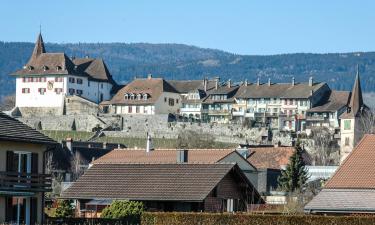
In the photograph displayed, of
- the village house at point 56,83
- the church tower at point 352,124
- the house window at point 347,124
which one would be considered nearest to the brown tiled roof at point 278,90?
the village house at point 56,83

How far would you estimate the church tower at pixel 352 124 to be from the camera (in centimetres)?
14612

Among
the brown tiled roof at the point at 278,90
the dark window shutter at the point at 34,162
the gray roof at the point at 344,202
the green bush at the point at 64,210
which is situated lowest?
the green bush at the point at 64,210

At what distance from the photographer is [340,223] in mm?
43094

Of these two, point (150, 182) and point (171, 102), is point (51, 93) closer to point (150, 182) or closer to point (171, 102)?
point (171, 102)

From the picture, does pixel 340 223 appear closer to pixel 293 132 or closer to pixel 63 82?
pixel 293 132

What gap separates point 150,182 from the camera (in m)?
54.7

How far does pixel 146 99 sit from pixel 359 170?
121 meters

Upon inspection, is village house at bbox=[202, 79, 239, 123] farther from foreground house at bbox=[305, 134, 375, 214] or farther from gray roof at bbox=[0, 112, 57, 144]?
gray roof at bbox=[0, 112, 57, 144]

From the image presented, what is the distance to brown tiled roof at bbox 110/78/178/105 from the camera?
566 ft

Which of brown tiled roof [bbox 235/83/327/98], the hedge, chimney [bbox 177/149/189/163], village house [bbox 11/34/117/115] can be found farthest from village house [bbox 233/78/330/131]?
the hedge

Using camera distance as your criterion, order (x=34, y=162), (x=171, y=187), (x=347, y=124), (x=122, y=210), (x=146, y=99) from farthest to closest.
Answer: (x=146, y=99) < (x=347, y=124) < (x=171, y=187) < (x=122, y=210) < (x=34, y=162)

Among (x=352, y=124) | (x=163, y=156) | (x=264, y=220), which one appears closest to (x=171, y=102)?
(x=352, y=124)

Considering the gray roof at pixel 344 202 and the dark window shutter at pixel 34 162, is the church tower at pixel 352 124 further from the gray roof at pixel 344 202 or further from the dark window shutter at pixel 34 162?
the dark window shutter at pixel 34 162

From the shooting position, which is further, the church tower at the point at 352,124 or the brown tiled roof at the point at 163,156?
the church tower at the point at 352,124
